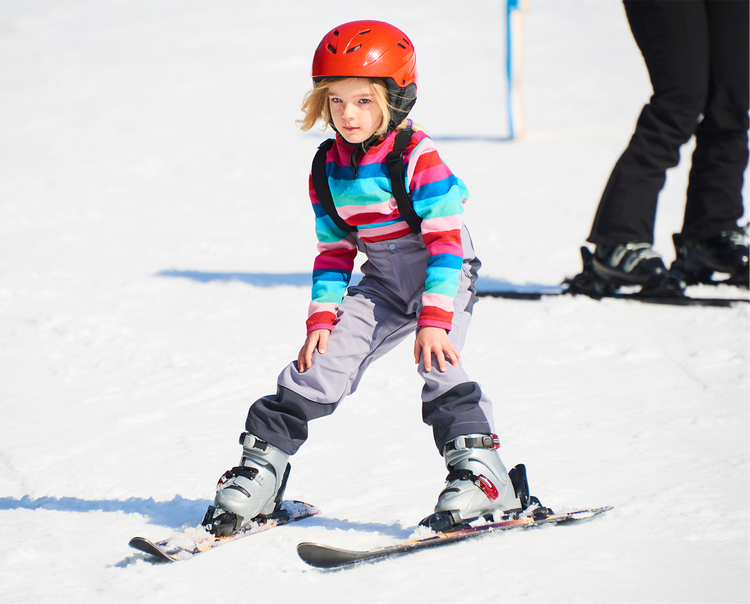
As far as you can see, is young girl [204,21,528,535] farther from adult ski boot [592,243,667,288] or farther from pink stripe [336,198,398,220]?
adult ski boot [592,243,667,288]

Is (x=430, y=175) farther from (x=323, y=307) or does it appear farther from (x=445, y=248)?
(x=323, y=307)

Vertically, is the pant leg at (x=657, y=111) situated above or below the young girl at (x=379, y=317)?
above

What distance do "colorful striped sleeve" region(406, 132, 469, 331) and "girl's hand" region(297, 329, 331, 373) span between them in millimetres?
260

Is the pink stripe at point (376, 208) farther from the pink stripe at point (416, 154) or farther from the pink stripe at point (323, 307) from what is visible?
the pink stripe at point (323, 307)

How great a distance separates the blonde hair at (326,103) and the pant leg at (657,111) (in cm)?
213

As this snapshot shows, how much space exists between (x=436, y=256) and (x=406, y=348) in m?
1.57

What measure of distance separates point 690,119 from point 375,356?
95.1 inches

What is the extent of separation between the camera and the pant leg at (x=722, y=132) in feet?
11.8

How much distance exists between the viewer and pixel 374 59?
189 centimetres

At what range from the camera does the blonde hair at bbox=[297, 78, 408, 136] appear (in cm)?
192

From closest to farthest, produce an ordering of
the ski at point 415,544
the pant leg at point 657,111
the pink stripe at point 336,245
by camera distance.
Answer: the ski at point 415,544 < the pink stripe at point 336,245 < the pant leg at point 657,111

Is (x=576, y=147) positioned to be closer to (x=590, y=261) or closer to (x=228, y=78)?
(x=590, y=261)

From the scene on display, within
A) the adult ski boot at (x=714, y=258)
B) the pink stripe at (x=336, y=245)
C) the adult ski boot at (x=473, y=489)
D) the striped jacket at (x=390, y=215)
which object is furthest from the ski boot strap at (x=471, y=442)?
the adult ski boot at (x=714, y=258)

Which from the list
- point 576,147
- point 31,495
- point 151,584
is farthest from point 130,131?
point 151,584
